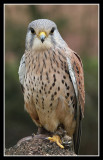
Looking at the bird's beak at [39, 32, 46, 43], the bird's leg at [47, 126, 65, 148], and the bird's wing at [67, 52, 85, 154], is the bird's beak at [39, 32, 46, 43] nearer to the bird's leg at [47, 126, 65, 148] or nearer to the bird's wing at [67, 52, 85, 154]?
the bird's wing at [67, 52, 85, 154]

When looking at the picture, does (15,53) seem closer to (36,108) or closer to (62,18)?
(62,18)

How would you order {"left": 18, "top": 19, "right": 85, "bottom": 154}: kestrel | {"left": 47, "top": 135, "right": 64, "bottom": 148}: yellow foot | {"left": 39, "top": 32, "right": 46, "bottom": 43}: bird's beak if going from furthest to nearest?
{"left": 18, "top": 19, "right": 85, "bottom": 154}: kestrel → {"left": 47, "top": 135, "right": 64, "bottom": 148}: yellow foot → {"left": 39, "top": 32, "right": 46, "bottom": 43}: bird's beak

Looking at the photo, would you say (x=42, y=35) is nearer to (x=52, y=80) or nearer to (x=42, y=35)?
(x=42, y=35)

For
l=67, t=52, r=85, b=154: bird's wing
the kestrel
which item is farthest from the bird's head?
l=67, t=52, r=85, b=154: bird's wing

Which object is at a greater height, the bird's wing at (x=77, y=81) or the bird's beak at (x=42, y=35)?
the bird's beak at (x=42, y=35)

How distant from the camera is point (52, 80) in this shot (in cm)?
371

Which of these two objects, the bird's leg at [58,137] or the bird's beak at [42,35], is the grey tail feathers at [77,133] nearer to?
the bird's leg at [58,137]

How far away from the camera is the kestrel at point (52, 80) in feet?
12.2

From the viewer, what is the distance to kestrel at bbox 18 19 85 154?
12.2 feet

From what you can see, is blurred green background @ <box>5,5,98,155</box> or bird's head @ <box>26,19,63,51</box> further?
blurred green background @ <box>5,5,98,155</box>

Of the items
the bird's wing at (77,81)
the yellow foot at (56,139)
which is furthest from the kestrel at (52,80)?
the yellow foot at (56,139)

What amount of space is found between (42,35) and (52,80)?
1.67 feet

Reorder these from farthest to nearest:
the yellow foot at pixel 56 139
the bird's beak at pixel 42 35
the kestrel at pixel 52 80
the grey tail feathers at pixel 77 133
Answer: the grey tail feathers at pixel 77 133 → the kestrel at pixel 52 80 → the yellow foot at pixel 56 139 → the bird's beak at pixel 42 35

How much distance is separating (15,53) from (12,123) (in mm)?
1177
